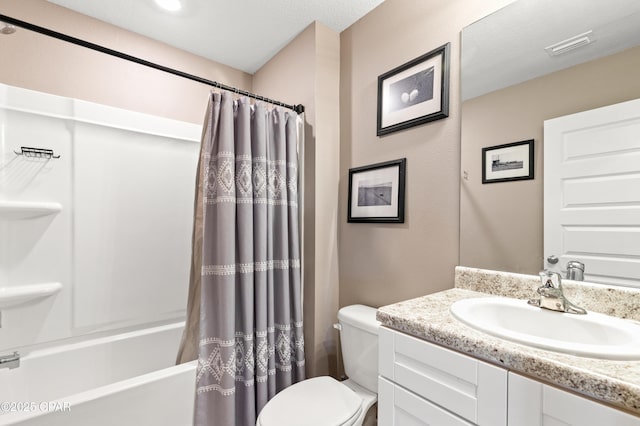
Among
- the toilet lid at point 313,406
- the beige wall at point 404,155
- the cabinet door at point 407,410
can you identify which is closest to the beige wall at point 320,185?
the beige wall at point 404,155

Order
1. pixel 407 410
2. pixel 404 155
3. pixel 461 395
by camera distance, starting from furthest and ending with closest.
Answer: pixel 404 155 → pixel 407 410 → pixel 461 395

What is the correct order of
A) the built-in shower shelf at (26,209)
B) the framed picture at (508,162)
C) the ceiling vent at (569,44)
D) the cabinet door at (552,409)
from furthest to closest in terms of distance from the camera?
the built-in shower shelf at (26,209) → the framed picture at (508,162) → the ceiling vent at (569,44) → the cabinet door at (552,409)

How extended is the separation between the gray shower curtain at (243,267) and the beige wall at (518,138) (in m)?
0.97

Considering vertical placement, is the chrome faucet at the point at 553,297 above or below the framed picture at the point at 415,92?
below

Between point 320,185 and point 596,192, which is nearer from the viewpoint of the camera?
point 596,192

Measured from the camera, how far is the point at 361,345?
1.47 m

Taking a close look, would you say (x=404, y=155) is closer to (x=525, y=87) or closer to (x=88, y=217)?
(x=525, y=87)

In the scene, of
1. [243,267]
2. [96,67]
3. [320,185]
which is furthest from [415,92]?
[96,67]

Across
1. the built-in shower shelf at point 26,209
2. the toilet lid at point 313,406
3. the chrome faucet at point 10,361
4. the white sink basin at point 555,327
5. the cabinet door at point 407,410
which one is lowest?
the toilet lid at point 313,406

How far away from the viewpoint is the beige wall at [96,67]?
1.65 m

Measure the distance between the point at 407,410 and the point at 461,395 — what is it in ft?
0.68

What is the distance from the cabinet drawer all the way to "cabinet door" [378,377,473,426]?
0.7 inches

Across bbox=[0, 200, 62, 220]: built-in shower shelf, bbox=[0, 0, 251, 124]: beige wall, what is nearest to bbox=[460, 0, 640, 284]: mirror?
bbox=[0, 0, 251, 124]: beige wall

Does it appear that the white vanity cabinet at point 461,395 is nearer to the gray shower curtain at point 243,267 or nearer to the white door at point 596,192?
the white door at point 596,192
